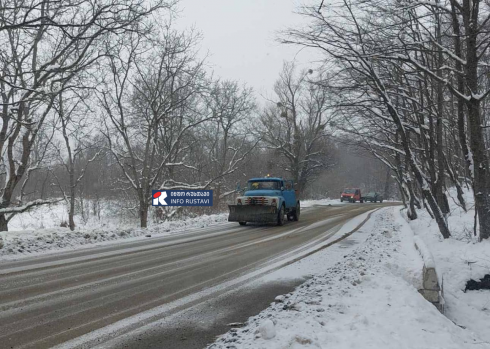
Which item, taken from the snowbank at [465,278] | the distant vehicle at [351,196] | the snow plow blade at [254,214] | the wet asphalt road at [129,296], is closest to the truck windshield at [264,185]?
the snow plow blade at [254,214]

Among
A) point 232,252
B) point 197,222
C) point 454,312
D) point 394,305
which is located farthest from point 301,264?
point 197,222

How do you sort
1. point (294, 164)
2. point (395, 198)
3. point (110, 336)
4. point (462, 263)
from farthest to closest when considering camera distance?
point (395, 198), point (294, 164), point (462, 263), point (110, 336)

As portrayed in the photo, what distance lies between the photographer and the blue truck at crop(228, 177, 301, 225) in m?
17.4

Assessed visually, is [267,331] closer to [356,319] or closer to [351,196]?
[356,319]

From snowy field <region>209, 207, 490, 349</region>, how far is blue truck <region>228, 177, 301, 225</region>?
10.1m

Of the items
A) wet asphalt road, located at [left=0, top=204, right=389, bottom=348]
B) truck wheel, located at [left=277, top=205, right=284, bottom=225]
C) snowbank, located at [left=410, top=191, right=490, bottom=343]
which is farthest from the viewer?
truck wheel, located at [left=277, top=205, right=284, bottom=225]

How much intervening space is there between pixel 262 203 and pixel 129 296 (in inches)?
475

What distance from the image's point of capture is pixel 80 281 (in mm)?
6641

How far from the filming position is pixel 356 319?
4.34 metres

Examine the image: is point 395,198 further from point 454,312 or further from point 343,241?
point 454,312

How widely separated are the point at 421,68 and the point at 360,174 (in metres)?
80.2

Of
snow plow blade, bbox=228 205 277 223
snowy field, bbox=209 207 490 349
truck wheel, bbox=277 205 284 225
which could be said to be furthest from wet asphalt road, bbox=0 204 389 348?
truck wheel, bbox=277 205 284 225

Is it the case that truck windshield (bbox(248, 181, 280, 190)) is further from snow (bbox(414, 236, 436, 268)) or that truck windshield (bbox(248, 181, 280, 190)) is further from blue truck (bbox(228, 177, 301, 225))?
snow (bbox(414, 236, 436, 268))

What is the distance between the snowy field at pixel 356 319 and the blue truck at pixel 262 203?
10.1 m
